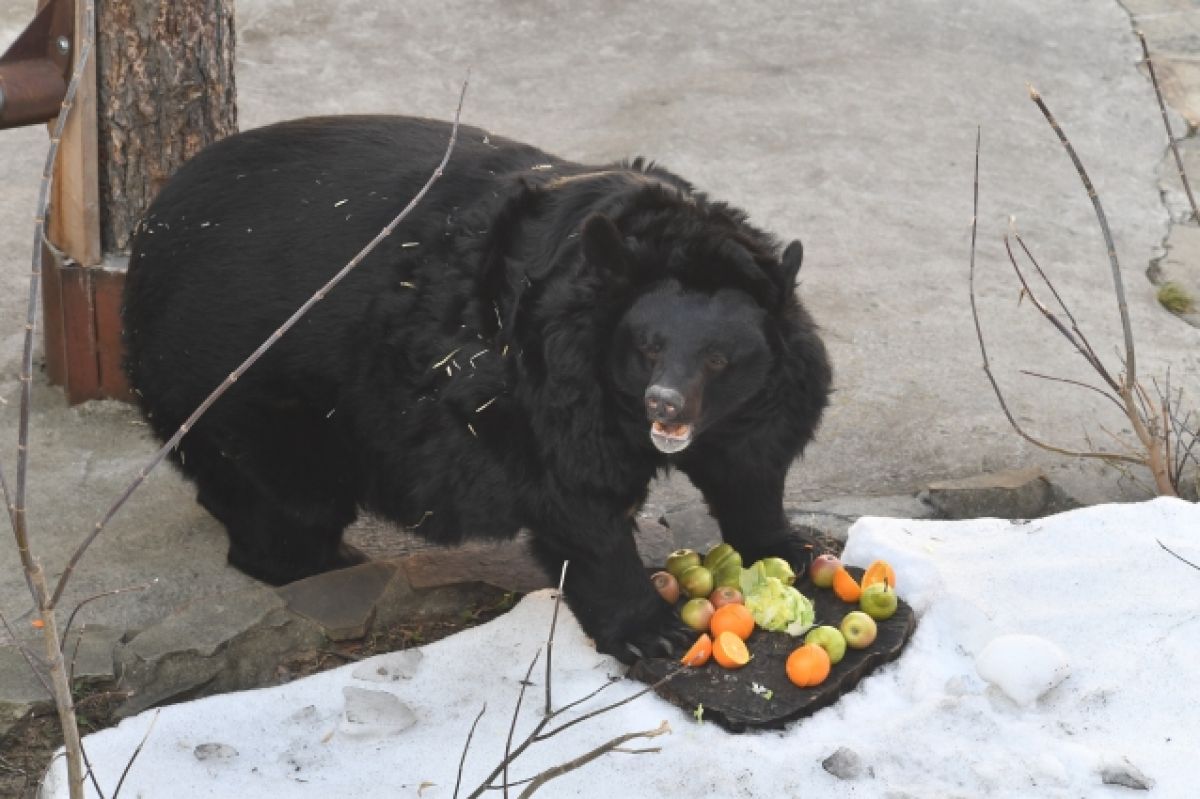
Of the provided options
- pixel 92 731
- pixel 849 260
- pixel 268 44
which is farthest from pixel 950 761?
pixel 268 44

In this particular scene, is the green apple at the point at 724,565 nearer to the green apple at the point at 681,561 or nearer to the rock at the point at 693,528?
the green apple at the point at 681,561

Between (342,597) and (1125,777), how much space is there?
7.43ft

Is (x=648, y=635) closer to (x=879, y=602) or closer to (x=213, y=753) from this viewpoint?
(x=879, y=602)

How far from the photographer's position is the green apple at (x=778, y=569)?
4.65 m

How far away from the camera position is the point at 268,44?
362 inches

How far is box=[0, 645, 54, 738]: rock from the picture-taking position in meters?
4.31

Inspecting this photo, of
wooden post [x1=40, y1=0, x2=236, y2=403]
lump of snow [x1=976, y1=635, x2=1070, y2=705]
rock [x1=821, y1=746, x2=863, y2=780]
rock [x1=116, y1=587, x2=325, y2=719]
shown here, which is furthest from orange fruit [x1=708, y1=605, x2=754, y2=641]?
wooden post [x1=40, y1=0, x2=236, y2=403]

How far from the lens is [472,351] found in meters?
4.36

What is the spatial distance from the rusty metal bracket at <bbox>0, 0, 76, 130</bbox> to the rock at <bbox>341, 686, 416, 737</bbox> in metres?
2.48

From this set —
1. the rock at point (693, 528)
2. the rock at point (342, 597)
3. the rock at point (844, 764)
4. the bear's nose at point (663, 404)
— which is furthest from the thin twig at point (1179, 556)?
the rock at point (342, 597)

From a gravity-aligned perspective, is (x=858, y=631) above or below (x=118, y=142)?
below

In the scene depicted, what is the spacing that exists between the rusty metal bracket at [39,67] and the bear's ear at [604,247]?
241 cm

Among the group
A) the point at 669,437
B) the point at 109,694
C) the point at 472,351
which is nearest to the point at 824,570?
the point at 669,437

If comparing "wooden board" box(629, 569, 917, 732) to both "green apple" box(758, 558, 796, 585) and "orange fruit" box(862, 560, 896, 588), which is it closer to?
"orange fruit" box(862, 560, 896, 588)
